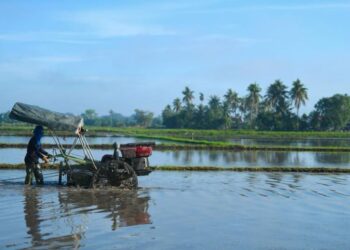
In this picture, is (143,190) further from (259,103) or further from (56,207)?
(259,103)

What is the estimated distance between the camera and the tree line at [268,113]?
81250 mm

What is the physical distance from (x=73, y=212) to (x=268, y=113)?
73.8m

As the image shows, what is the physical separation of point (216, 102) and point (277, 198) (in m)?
86.8

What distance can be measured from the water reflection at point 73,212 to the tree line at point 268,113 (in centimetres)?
6945

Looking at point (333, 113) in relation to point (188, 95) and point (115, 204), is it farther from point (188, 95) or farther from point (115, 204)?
point (115, 204)

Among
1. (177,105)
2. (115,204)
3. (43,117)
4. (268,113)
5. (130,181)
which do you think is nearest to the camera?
(115,204)

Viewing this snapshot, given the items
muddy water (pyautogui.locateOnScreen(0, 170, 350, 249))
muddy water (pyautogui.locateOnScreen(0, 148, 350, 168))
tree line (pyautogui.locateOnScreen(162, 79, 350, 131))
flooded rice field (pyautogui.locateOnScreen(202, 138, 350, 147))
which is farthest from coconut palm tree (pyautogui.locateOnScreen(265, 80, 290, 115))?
muddy water (pyautogui.locateOnScreen(0, 170, 350, 249))

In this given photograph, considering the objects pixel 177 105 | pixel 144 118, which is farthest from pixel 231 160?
pixel 144 118

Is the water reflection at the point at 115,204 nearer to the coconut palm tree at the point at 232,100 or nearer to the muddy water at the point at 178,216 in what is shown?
the muddy water at the point at 178,216

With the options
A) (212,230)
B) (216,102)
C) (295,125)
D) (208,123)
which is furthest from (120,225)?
(216,102)

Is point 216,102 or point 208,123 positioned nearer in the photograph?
point 208,123

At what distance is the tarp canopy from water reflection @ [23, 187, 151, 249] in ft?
A: 5.56

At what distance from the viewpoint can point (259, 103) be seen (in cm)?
9488

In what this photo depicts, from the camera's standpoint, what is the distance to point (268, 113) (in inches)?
3214
